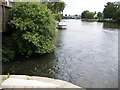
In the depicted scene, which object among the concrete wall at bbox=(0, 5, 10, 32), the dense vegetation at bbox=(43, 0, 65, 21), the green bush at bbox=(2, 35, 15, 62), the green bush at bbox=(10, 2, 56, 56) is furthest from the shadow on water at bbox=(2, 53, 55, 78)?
the dense vegetation at bbox=(43, 0, 65, 21)

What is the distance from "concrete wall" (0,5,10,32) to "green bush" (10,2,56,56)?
17cm

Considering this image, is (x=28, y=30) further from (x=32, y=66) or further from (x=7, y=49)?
(x=32, y=66)

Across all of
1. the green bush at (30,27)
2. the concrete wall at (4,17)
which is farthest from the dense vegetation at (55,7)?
the concrete wall at (4,17)

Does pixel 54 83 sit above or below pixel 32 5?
→ below

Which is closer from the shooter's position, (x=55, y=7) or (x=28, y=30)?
(x=28, y=30)

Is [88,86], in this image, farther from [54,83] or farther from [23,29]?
[23,29]

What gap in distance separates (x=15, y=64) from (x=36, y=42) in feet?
3.55

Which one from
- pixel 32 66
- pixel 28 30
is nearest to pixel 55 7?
pixel 28 30

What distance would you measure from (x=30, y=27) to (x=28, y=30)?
0.16 meters

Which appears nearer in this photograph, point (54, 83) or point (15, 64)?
point (54, 83)

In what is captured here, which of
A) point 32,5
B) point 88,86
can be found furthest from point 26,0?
point 88,86

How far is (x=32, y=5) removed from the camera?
228 inches

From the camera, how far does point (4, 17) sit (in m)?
5.19

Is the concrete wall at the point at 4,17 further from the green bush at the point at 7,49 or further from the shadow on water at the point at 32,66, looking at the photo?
the shadow on water at the point at 32,66
